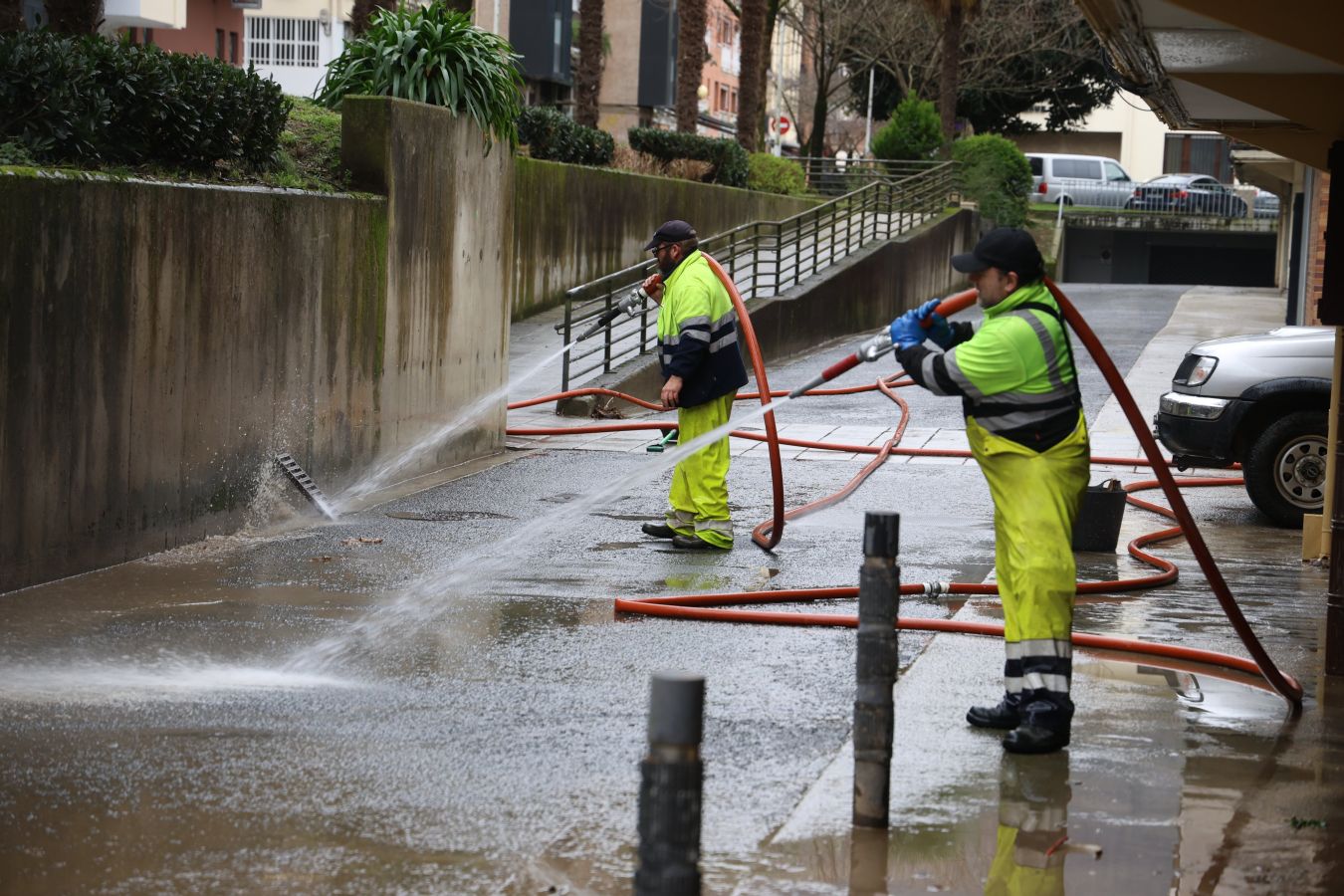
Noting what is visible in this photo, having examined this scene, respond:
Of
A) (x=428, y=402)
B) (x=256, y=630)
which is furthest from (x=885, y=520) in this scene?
(x=428, y=402)

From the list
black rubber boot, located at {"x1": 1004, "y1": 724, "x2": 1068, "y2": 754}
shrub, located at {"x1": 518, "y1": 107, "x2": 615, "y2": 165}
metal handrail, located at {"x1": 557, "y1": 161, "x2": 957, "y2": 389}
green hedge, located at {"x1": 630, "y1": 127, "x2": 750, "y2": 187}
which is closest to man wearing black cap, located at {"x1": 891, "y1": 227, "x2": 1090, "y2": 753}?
black rubber boot, located at {"x1": 1004, "y1": 724, "x2": 1068, "y2": 754}

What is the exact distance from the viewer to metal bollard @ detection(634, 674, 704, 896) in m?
3.25

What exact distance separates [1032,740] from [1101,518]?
464 centimetres

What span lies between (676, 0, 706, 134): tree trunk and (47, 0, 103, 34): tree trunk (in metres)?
18.9

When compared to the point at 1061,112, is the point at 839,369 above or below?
below

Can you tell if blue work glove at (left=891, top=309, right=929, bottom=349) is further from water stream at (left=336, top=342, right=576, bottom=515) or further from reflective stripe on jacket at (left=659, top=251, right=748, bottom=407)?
water stream at (left=336, top=342, right=576, bottom=515)

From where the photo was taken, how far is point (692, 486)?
1013 centimetres

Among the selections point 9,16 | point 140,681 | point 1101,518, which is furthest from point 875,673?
point 9,16

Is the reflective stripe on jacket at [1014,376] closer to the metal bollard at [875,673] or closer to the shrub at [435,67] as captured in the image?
the metal bollard at [875,673]

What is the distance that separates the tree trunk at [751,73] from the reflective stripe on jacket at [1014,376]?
28197 millimetres

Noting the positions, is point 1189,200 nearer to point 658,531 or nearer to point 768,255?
point 768,255

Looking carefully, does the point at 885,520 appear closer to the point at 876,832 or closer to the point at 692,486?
the point at 876,832

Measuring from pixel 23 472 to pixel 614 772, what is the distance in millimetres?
4092

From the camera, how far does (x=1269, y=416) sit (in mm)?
11422
